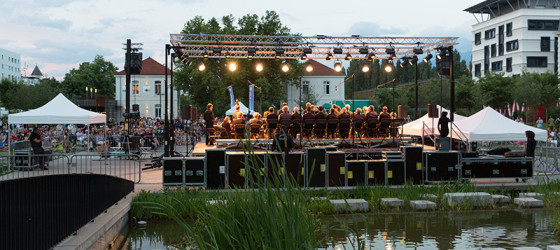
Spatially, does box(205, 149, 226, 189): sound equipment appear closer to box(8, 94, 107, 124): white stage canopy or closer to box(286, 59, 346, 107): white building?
box(8, 94, 107, 124): white stage canopy

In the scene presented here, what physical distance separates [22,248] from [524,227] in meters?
8.21

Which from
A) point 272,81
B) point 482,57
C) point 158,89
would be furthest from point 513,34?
point 158,89

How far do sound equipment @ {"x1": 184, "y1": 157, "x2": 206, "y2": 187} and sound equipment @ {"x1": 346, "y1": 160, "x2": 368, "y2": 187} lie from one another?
358 centimetres

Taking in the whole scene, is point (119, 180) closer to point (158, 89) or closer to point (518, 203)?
point (518, 203)

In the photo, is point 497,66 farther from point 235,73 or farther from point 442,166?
point 442,166

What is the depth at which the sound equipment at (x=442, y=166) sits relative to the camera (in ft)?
46.5

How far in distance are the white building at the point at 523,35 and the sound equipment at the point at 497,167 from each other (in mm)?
52866

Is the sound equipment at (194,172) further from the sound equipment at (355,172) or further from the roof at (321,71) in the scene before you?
the roof at (321,71)

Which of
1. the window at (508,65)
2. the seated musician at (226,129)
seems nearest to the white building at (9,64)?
the window at (508,65)

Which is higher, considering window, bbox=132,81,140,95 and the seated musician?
window, bbox=132,81,140,95

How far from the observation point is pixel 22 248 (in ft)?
18.2

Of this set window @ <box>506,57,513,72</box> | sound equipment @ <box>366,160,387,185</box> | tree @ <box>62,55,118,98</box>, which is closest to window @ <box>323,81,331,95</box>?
window @ <box>506,57,513,72</box>

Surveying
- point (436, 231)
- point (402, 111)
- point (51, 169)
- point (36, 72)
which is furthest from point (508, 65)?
point (36, 72)

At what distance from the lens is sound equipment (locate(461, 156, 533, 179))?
14438mm
